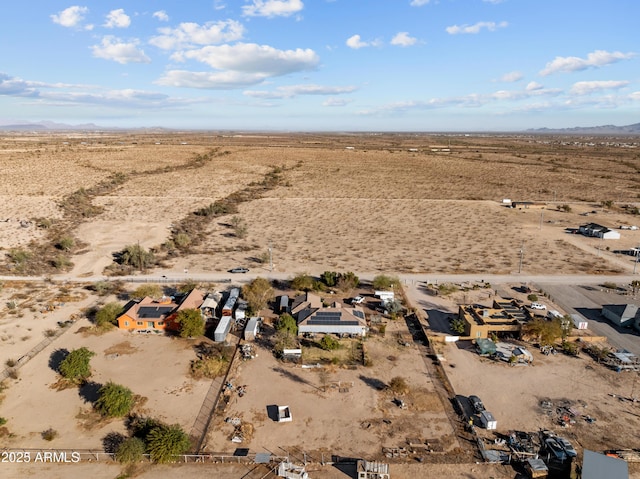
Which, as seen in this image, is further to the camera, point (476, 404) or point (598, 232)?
point (598, 232)

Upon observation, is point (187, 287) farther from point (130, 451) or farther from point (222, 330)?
point (130, 451)

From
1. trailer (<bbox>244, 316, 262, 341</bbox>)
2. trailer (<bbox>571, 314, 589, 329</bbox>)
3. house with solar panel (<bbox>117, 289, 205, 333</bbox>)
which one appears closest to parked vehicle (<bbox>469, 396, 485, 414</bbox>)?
trailer (<bbox>571, 314, 589, 329</bbox>)

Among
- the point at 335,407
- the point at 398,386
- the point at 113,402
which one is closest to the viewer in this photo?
the point at 113,402

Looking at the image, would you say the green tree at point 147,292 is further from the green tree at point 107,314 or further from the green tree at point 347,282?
the green tree at point 347,282

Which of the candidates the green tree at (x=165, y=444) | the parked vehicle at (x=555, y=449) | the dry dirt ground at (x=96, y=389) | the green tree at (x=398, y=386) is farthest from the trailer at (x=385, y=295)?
the green tree at (x=165, y=444)

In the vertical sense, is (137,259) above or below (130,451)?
above

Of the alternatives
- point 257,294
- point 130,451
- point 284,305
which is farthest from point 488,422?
point 257,294
